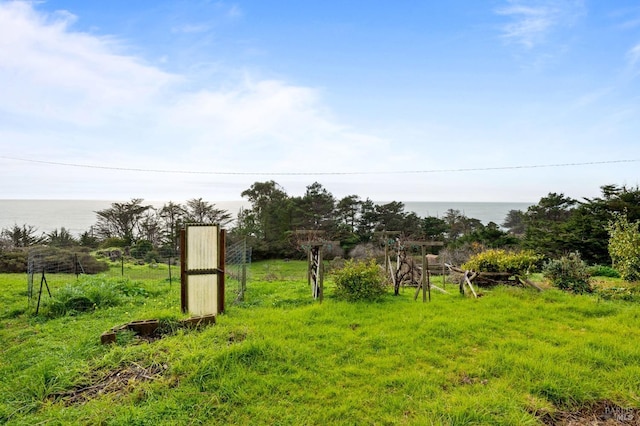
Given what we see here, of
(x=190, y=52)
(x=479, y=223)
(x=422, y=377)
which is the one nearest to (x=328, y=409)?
(x=422, y=377)

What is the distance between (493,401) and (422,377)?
687mm

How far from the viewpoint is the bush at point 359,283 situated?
624 centimetres

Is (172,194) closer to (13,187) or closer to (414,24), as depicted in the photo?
(13,187)

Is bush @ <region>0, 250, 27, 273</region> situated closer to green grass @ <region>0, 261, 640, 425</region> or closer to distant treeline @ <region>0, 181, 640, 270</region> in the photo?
distant treeline @ <region>0, 181, 640, 270</region>

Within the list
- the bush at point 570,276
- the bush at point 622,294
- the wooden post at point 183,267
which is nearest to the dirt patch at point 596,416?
the wooden post at point 183,267

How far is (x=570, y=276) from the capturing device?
303 inches

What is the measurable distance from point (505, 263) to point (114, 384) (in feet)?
27.1

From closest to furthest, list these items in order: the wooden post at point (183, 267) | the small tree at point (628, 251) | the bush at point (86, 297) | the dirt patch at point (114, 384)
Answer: the dirt patch at point (114, 384), the wooden post at point (183, 267), the bush at point (86, 297), the small tree at point (628, 251)

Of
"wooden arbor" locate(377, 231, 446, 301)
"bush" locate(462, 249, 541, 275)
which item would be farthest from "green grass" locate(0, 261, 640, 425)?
"bush" locate(462, 249, 541, 275)

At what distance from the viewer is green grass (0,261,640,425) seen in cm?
271

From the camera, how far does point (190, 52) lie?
29.8 ft

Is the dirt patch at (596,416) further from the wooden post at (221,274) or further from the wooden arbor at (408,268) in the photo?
the wooden post at (221,274)

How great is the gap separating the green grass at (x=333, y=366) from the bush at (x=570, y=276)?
215cm

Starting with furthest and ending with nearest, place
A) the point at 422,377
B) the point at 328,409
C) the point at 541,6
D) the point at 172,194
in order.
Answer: the point at 172,194
the point at 541,6
the point at 422,377
the point at 328,409
